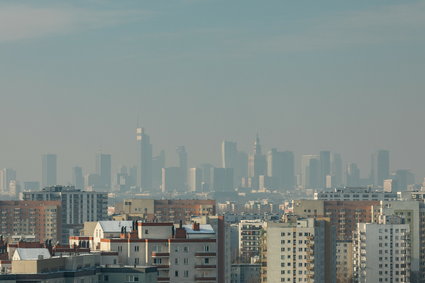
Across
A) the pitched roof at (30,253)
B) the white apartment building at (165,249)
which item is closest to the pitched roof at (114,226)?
the white apartment building at (165,249)

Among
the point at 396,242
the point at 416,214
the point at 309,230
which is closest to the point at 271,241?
the point at 309,230

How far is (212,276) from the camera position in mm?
71625

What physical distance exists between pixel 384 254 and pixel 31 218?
191 ft

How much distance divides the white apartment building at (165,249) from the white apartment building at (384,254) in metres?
47.5

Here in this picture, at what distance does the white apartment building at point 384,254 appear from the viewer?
118375 millimetres

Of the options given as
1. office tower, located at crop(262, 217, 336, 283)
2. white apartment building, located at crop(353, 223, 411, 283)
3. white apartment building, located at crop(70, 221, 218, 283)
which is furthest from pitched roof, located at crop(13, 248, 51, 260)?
white apartment building, located at crop(353, 223, 411, 283)

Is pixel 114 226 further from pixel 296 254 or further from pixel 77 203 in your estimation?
pixel 77 203

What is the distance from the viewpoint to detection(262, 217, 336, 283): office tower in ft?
342

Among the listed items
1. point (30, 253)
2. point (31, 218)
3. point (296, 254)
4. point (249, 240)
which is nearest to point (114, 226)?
point (30, 253)

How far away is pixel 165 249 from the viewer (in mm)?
70812

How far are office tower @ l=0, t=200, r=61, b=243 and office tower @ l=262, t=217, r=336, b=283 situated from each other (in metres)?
59.0

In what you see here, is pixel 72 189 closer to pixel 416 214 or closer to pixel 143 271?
pixel 416 214

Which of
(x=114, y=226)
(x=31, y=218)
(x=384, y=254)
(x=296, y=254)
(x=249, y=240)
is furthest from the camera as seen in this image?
(x=31, y=218)

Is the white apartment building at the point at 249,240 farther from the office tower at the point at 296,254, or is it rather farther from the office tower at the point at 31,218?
the office tower at the point at 296,254
